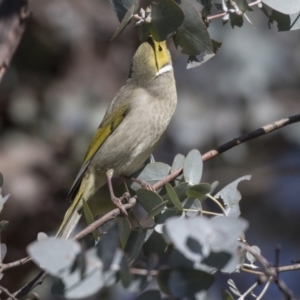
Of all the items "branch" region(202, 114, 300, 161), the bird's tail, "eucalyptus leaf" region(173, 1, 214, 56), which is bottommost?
the bird's tail

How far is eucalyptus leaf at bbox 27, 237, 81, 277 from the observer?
1.65 m

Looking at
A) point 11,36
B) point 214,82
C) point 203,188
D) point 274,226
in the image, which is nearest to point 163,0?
point 203,188

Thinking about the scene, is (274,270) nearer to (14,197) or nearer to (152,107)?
(152,107)

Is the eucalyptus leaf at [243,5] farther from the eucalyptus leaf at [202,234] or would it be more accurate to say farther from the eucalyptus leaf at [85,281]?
the eucalyptus leaf at [85,281]

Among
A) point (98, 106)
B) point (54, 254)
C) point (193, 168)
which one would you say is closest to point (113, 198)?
point (193, 168)

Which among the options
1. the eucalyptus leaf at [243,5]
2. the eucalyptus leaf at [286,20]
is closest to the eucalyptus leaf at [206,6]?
the eucalyptus leaf at [243,5]

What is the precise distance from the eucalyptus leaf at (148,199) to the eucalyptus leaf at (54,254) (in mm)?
698

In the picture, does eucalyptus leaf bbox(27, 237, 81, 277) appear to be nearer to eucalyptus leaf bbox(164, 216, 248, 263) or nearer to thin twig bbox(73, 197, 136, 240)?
eucalyptus leaf bbox(164, 216, 248, 263)

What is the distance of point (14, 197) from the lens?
21.6 ft

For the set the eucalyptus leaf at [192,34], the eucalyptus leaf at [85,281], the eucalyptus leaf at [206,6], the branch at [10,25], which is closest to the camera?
the eucalyptus leaf at [85,281]

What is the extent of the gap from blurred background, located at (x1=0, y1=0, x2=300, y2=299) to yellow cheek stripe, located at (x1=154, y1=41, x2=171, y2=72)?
6.75 feet

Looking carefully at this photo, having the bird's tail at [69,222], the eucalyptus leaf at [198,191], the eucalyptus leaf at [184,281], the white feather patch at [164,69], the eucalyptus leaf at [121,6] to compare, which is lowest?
the bird's tail at [69,222]

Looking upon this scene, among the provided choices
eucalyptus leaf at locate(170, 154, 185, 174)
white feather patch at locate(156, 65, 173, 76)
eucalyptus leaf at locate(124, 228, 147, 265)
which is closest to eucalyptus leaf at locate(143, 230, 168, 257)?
eucalyptus leaf at locate(124, 228, 147, 265)

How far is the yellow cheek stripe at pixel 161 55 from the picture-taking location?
3.74 metres
